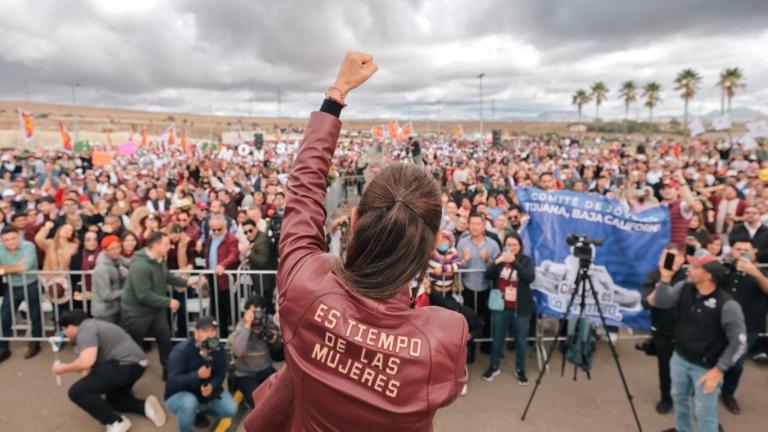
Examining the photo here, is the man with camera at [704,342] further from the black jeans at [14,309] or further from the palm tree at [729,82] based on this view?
the palm tree at [729,82]

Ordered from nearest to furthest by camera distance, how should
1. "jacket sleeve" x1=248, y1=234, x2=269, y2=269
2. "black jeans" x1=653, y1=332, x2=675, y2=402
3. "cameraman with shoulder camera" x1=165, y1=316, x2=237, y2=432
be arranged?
"cameraman with shoulder camera" x1=165, y1=316, x2=237, y2=432, "black jeans" x1=653, y1=332, x2=675, y2=402, "jacket sleeve" x1=248, y1=234, x2=269, y2=269

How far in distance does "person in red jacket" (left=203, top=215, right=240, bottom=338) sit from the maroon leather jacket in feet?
19.0

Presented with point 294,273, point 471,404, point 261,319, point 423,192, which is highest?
point 423,192

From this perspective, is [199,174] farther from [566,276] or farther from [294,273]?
[294,273]

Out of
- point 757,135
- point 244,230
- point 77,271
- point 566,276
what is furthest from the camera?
point 757,135

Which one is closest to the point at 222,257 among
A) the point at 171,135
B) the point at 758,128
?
the point at 758,128

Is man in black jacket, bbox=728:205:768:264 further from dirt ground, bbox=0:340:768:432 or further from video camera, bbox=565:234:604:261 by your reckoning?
video camera, bbox=565:234:604:261

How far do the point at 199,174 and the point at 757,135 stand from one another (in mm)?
20450

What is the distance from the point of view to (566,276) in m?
5.80

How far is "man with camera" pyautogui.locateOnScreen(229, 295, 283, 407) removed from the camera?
4934 mm

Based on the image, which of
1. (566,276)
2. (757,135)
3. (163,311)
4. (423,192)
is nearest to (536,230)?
(566,276)

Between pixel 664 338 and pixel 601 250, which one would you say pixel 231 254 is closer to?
pixel 601 250

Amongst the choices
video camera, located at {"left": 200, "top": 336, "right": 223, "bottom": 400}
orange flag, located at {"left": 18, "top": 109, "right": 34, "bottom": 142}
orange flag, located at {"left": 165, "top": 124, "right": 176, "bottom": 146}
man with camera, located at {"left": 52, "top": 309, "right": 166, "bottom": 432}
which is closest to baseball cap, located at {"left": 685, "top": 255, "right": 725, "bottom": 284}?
video camera, located at {"left": 200, "top": 336, "right": 223, "bottom": 400}

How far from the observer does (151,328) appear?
5848mm
